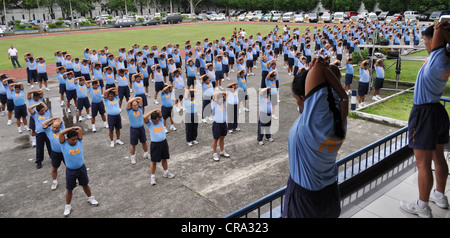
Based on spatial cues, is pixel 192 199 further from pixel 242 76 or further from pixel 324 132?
pixel 242 76

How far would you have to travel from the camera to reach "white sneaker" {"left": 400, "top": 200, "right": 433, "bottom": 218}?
4.16m

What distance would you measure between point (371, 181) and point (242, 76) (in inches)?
282

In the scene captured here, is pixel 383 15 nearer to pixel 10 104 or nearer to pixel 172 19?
pixel 172 19

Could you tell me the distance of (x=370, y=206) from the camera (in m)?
4.66

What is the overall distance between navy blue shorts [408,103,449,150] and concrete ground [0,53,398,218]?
3.28 meters

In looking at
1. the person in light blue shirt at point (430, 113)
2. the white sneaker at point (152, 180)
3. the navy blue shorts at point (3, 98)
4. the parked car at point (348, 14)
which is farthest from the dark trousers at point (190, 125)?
the parked car at point (348, 14)

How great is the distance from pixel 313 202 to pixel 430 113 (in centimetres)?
233

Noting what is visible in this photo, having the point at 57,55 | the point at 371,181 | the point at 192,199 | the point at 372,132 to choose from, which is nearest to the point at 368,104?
the point at 372,132

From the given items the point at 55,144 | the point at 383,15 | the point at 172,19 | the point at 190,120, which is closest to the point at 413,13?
the point at 383,15

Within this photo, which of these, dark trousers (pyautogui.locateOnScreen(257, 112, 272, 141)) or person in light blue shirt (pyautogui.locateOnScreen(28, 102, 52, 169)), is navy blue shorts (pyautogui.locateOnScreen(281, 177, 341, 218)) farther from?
person in light blue shirt (pyautogui.locateOnScreen(28, 102, 52, 169))

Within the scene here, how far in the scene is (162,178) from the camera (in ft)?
24.7

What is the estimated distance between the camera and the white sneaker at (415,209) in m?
4.16
